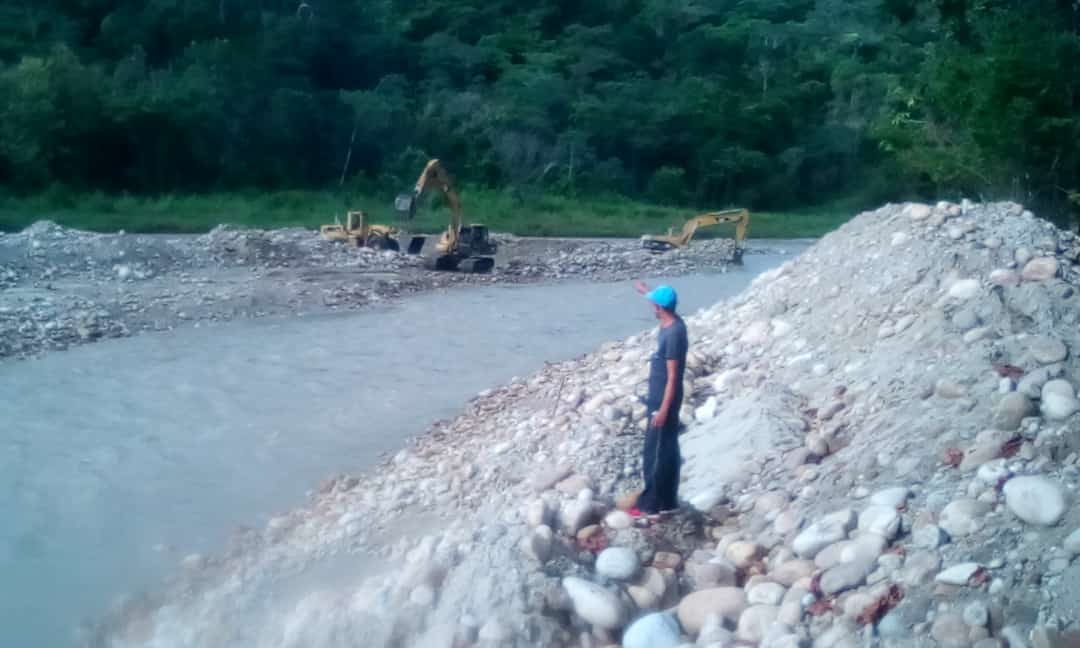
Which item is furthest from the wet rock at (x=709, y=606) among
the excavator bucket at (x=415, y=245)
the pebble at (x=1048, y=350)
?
the excavator bucket at (x=415, y=245)

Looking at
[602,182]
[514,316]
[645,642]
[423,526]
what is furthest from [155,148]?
[645,642]

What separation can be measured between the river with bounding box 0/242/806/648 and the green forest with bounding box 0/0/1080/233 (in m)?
9.93

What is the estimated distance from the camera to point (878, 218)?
44.9 feet

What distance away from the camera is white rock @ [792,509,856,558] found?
7.15 metres

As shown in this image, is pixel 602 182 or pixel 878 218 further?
pixel 602 182

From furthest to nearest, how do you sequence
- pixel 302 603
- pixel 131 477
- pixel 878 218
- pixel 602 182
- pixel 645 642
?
1. pixel 602 182
2. pixel 878 218
3. pixel 131 477
4. pixel 302 603
5. pixel 645 642

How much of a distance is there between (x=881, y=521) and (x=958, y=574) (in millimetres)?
755

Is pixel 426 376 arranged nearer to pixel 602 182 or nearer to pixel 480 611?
pixel 480 611

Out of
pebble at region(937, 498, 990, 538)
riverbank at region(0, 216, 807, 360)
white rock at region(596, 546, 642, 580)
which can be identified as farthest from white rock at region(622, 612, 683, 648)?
riverbank at region(0, 216, 807, 360)

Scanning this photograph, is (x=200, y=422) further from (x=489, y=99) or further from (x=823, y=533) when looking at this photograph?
(x=489, y=99)

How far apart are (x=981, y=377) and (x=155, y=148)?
3925 cm

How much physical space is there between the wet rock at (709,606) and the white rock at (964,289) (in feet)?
14.8

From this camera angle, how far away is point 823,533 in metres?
7.21

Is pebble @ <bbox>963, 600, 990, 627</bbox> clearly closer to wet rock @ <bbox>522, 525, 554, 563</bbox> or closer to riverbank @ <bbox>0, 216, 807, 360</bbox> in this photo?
wet rock @ <bbox>522, 525, 554, 563</bbox>
